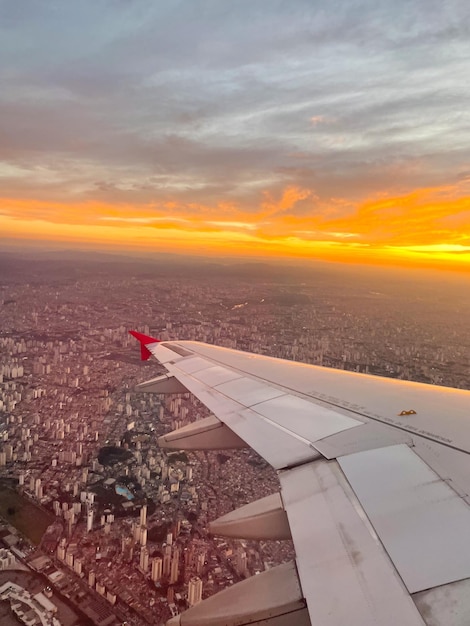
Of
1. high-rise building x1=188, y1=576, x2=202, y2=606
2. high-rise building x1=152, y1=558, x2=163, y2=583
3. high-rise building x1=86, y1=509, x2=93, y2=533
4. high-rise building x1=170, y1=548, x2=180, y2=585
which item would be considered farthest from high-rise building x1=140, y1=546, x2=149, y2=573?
high-rise building x1=86, y1=509, x2=93, y2=533

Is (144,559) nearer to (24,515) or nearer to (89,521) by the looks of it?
(89,521)

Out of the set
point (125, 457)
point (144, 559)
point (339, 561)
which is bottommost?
point (125, 457)

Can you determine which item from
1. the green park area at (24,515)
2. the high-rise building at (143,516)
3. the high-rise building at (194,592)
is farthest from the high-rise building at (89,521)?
the high-rise building at (194,592)

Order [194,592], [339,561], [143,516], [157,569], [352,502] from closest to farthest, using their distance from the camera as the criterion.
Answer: [339,561]
[352,502]
[194,592]
[157,569]
[143,516]

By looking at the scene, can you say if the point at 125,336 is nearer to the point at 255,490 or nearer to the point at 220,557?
the point at 255,490

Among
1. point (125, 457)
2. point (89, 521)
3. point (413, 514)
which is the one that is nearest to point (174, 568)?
point (89, 521)

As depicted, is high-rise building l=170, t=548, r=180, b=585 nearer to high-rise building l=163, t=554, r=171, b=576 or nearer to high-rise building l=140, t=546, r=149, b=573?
high-rise building l=163, t=554, r=171, b=576

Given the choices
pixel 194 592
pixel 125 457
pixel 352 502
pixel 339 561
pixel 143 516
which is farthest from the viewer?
pixel 125 457
